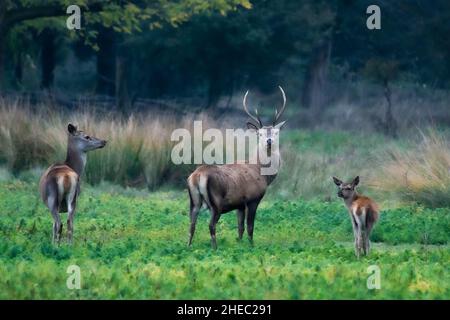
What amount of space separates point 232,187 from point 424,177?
17.7ft

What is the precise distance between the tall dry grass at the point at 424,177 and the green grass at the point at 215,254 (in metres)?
0.46

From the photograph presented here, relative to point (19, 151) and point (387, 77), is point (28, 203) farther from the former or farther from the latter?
point (387, 77)

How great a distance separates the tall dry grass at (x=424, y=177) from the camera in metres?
18.2

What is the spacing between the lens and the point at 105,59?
40625mm

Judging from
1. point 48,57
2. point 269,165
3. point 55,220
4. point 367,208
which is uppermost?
point 48,57

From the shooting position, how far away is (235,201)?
14.1 metres

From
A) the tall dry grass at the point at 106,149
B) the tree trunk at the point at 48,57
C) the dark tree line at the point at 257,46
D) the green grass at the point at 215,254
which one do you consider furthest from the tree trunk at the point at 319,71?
the green grass at the point at 215,254

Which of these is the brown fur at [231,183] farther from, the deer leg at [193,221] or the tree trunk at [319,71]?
the tree trunk at [319,71]

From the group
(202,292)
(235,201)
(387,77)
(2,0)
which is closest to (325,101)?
(387,77)

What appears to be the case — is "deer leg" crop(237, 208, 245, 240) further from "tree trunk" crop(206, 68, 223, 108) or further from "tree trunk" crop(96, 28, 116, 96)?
"tree trunk" crop(206, 68, 223, 108)

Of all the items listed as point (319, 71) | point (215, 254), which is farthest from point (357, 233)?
point (319, 71)

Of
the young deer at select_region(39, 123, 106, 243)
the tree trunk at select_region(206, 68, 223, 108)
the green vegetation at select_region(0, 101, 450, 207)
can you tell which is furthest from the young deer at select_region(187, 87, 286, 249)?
the tree trunk at select_region(206, 68, 223, 108)

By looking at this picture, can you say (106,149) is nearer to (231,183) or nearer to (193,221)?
(231,183)

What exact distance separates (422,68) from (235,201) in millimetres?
31444
